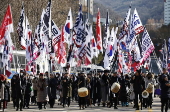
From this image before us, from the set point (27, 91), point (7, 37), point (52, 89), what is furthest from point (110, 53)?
point (7, 37)

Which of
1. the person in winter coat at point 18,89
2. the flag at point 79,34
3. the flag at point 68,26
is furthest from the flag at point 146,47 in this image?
the person in winter coat at point 18,89

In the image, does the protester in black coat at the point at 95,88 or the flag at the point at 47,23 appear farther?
the flag at the point at 47,23

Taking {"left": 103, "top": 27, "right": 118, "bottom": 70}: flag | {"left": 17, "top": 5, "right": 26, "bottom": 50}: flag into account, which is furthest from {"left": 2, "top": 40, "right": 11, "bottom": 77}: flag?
{"left": 103, "top": 27, "right": 118, "bottom": 70}: flag

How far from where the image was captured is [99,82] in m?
23.7

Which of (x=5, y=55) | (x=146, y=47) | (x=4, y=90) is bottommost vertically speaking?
(x=4, y=90)

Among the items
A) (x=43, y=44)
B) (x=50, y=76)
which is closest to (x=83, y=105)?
(x=50, y=76)

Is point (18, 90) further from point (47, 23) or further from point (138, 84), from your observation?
point (47, 23)

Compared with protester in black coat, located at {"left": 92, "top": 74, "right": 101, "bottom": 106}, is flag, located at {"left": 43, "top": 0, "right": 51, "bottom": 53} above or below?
above

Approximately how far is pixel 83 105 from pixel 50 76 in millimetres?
2855

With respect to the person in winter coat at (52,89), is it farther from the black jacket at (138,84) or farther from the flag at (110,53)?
the flag at (110,53)

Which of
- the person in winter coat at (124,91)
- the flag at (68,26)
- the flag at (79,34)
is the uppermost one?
A: the flag at (68,26)

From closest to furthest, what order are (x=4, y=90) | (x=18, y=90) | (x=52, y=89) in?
(x=4, y=90) → (x=18, y=90) → (x=52, y=89)

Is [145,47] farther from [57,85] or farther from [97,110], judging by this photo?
[97,110]

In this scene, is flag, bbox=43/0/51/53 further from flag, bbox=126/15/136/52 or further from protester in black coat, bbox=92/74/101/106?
flag, bbox=126/15/136/52
